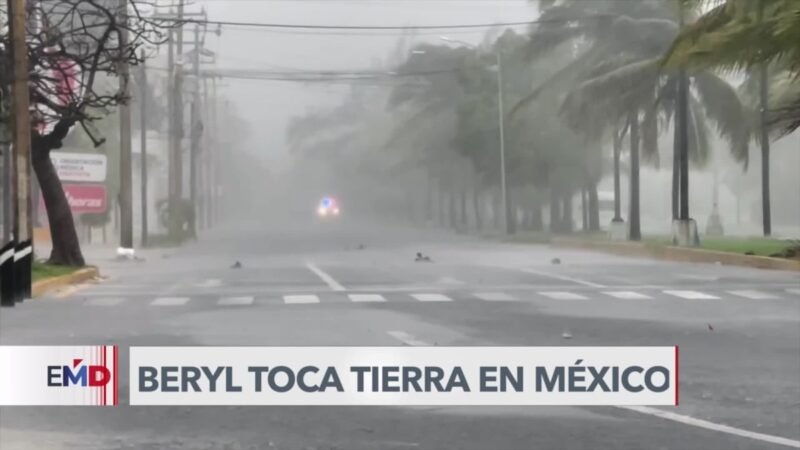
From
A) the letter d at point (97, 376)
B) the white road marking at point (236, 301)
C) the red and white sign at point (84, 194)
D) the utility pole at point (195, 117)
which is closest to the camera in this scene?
the letter d at point (97, 376)

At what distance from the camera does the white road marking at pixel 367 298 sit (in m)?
20.1

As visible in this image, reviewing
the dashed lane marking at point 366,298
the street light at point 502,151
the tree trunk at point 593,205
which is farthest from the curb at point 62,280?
the tree trunk at point 593,205

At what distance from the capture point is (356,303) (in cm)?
1945

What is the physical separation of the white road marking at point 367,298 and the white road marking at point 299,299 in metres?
0.57

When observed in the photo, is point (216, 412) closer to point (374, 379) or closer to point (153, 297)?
point (374, 379)

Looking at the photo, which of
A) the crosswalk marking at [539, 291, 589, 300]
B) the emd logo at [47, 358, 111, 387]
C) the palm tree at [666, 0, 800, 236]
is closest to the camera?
the emd logo at [47, 358, 111, 387]

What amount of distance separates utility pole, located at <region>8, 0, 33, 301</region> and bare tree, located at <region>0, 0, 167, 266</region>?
5.74ft

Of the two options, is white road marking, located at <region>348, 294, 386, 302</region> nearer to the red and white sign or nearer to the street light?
the red and white sign

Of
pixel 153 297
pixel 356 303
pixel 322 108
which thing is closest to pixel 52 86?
pixel 153 297

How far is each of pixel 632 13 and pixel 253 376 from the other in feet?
131

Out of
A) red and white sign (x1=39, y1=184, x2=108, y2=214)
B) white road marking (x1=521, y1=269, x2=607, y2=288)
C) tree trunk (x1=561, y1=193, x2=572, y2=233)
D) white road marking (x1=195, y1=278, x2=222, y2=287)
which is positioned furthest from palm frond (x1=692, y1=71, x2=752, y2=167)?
tree trunk (x1=561, y1=193, x2=572, y2=233)

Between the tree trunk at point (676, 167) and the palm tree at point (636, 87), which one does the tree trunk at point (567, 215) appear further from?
the tree trunk at point (676, 167)

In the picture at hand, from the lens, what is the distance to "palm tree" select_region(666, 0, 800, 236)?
71.2 feet

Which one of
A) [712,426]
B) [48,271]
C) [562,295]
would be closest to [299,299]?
[562,295]
